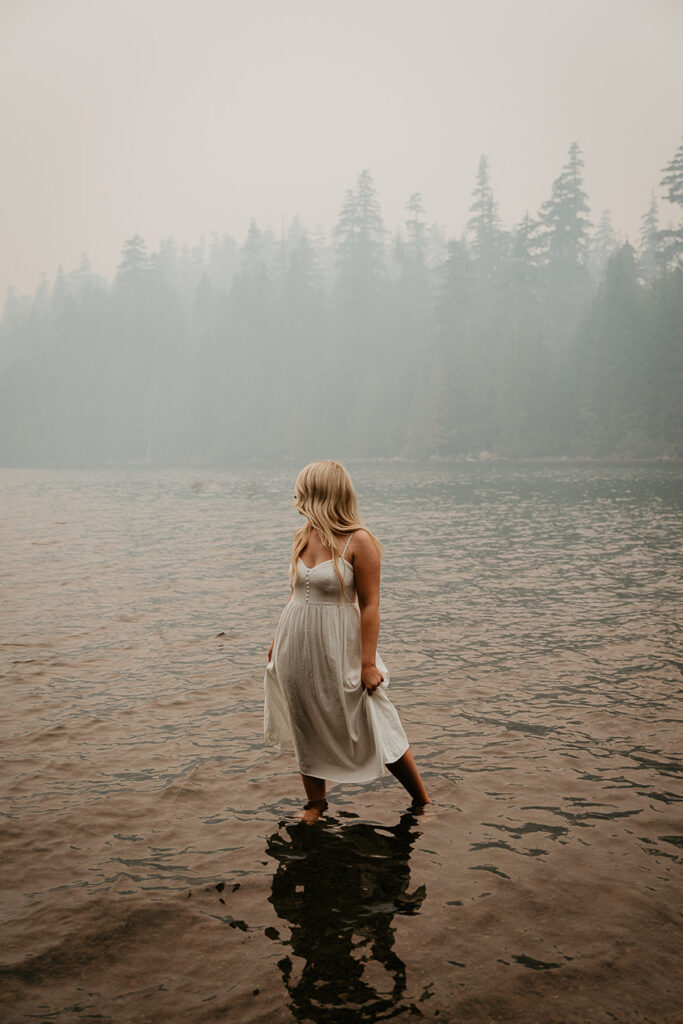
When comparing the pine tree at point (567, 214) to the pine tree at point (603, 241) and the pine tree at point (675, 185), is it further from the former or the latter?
the pine tree at point (603, 241)

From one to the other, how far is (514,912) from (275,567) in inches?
476

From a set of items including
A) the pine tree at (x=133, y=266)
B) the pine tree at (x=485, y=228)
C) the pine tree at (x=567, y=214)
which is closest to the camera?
the pine tree at (x=567, y=214)

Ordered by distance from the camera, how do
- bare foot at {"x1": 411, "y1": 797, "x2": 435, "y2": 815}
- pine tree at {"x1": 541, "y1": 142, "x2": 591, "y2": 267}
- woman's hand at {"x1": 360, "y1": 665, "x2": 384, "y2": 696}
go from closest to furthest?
woman's hand at {"x1": 360, "y1": 665, "x2": 384, "y2": 696} < bare foot at {"x1": 411, "y1": 797, "x2": 435, "y2": 815} < pine tree at {"x1": 541, "y1": 142, "x2": 591, "y2": 267}

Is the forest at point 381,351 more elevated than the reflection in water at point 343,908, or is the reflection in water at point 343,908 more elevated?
the forest at point 381,351

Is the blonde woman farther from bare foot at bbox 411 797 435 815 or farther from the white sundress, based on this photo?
bare foot at bbox 411 797 435 815

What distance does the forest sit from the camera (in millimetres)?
66812

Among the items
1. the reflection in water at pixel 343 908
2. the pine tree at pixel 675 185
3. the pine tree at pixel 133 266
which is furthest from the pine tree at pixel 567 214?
the reflection in water at pixel 343 908

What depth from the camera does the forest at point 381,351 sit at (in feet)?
219

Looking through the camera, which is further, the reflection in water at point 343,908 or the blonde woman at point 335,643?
the blonde woman at point 335,643

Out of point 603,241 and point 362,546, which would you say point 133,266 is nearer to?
point 603,241

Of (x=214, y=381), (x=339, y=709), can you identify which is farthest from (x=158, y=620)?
(x=214, y=381)

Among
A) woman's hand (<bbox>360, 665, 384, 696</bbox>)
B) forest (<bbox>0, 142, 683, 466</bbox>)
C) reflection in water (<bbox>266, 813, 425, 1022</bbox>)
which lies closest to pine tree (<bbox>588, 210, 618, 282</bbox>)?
forest (<bbox>0, 142, 683, 466</bbox>)

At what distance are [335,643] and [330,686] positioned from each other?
288 millimetres

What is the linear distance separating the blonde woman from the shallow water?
593mm
